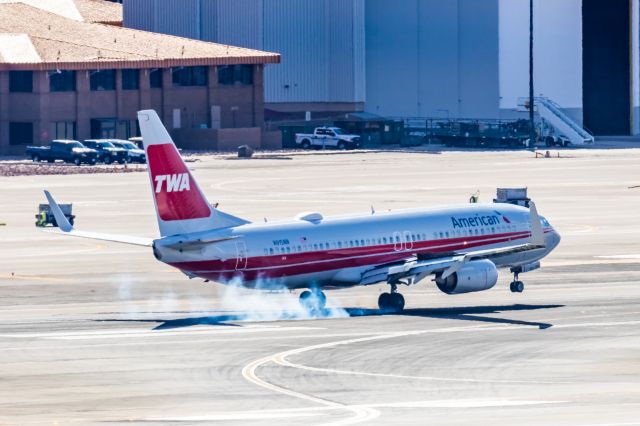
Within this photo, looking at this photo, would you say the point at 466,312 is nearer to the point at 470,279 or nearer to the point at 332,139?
the point at 470,279

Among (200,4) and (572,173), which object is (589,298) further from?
(200,4)

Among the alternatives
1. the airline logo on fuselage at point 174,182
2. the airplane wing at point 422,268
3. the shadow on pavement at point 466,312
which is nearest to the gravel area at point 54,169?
the shadow on pavement at point 466,312

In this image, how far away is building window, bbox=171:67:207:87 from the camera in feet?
541

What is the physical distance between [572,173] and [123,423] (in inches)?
3852

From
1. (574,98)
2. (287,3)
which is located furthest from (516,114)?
(287,3)

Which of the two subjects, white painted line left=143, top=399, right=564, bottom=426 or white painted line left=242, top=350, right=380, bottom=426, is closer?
white painted line left=242, top=350, right=380, bottom=426

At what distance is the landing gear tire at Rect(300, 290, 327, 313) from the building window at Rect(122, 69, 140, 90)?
103m

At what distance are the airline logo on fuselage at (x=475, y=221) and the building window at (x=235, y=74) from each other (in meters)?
106

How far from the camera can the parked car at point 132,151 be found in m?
147

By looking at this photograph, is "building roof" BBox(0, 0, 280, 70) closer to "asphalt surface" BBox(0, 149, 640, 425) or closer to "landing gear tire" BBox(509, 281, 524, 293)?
"asphalt surface" BBox(0, 149, 640, 425)

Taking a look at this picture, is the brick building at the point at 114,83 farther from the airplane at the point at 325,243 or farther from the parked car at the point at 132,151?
the airplane at the point at 325,243

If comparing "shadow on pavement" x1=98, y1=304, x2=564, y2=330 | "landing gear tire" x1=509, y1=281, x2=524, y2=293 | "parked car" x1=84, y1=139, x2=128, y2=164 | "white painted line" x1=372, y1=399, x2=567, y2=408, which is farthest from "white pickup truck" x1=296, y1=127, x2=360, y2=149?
"white painted line" x1=372, y1=399, x2=567, y2=408

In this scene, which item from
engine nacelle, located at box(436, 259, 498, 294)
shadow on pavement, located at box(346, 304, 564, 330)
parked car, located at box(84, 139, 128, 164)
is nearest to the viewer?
shadow on pavement, located at box(346, 304, 564, 330)

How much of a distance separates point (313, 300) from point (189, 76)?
4220 inches
